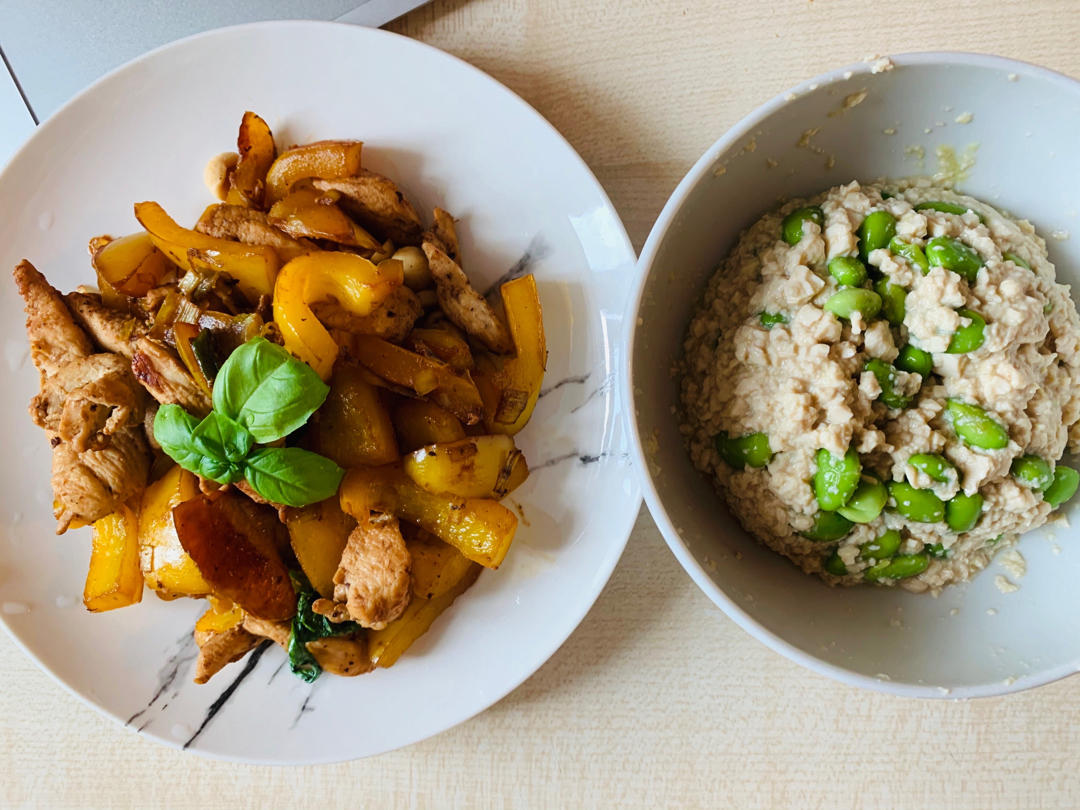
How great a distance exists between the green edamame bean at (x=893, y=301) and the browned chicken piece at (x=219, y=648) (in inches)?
49.7

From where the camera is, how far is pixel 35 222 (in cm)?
166

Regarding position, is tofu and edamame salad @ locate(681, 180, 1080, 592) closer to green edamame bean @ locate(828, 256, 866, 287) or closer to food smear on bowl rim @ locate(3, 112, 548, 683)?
green edamame bean @ locate(828, 256, 866, 287)

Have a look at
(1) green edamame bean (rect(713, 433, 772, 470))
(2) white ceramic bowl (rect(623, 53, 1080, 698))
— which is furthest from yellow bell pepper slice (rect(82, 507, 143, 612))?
(1) green edamame bean (rect(713, 433, 772, 470))

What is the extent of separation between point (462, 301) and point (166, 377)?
1.77 ft

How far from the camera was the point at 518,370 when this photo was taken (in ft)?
5.02

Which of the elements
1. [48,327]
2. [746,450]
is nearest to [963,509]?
[746,450]

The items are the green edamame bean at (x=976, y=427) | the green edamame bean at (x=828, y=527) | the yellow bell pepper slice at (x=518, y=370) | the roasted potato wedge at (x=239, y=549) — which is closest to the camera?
the green edamame bean at (x=976, y=427)

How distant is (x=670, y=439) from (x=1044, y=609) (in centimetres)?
66

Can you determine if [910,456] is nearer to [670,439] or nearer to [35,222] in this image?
[670,439]

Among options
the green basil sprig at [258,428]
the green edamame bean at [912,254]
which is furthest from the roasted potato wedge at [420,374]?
the green edamame bean at [912,254]

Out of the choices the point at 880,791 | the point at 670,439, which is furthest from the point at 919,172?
the point at 880,791

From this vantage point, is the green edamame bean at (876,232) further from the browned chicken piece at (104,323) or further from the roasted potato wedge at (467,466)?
the browned chicken piece at (104,323)

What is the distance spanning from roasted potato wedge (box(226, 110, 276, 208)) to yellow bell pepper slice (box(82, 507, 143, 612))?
0.64 m

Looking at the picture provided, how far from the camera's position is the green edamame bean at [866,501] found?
4.00 feet
